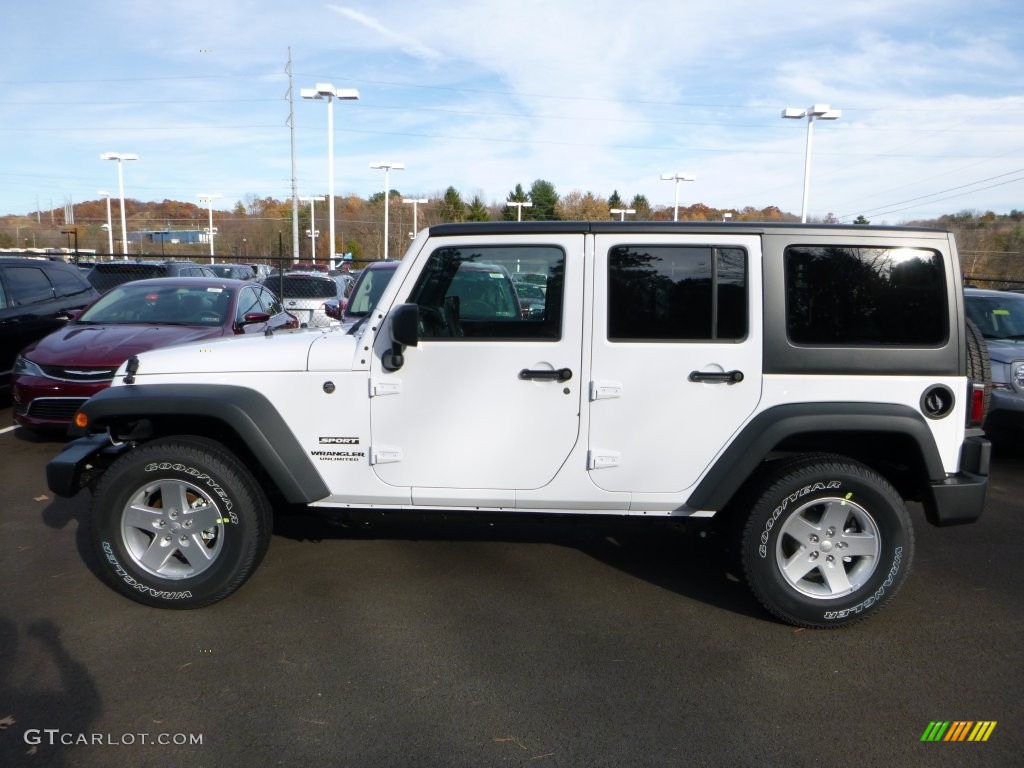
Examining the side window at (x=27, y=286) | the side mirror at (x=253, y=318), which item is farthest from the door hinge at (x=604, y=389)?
the side window at (x=27, y=286)

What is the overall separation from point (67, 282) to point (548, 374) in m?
8.79

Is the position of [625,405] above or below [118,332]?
below

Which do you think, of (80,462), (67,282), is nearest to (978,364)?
(80,462)

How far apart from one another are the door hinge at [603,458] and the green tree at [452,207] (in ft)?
90.3

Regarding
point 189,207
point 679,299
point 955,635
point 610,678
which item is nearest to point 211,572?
point 610,678

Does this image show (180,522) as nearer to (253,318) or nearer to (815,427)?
(815,427)

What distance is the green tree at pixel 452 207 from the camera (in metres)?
33.2

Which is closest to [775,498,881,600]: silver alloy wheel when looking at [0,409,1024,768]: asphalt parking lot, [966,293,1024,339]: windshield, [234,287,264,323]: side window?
[0,409,1024,768]: asphalt parking lot

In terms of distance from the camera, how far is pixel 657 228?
377cm

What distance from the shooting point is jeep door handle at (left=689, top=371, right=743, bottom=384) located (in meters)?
3.67

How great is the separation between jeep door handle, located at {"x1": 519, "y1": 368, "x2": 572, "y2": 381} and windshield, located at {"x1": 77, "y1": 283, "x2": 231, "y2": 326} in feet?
17.2

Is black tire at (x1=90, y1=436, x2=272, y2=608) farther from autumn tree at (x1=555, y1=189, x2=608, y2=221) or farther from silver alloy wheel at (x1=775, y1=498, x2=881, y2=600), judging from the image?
autumn tree at (x1=555, y1=189, x2=608, y2=221)

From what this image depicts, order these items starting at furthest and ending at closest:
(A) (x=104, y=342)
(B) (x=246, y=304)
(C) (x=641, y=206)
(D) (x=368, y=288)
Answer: (C) (x=641, y=206)
(D) (x=368, y=288)
(B) (x=246, y=304)
(A) (x=104, y=342)

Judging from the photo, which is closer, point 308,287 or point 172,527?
point 172,527
